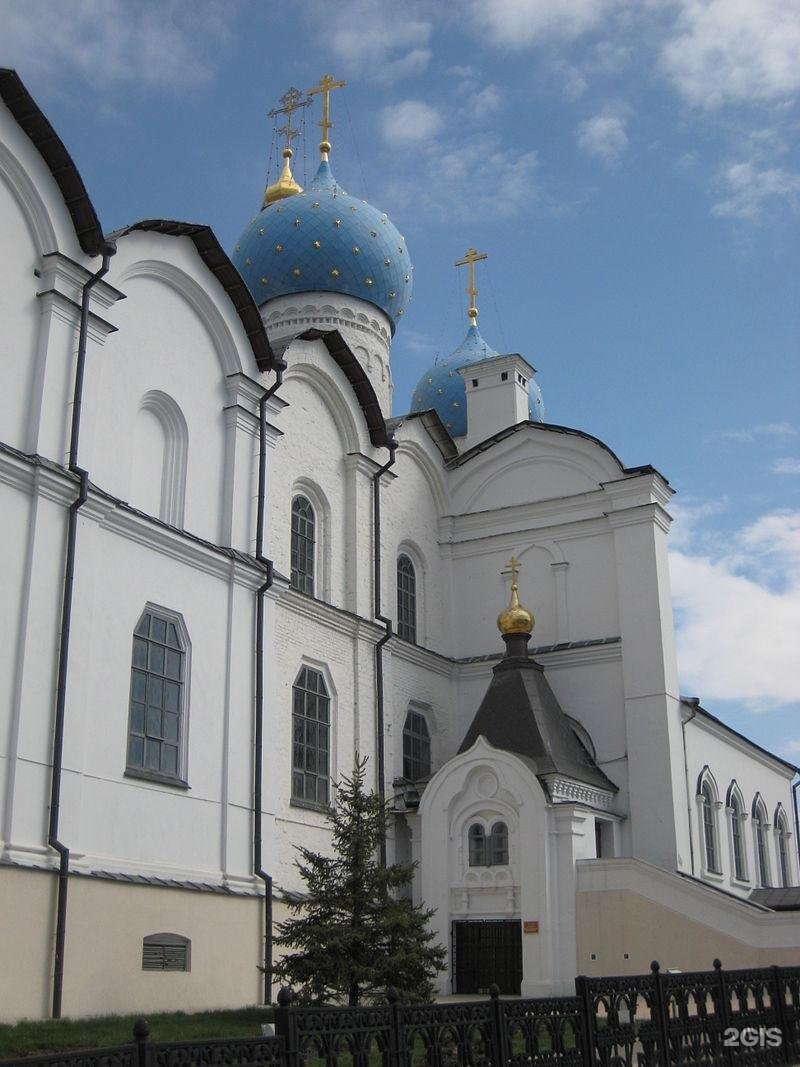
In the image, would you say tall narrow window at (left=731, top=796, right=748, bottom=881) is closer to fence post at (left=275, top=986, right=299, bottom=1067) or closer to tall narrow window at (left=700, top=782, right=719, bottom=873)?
tall narrow window at (left=700, top=782, right=719, bottom=873)

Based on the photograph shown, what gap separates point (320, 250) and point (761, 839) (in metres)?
13.5

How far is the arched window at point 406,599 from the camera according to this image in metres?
19.7

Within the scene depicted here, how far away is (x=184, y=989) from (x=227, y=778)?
2.37 metres

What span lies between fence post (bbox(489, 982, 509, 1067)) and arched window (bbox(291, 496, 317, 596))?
10.3 meters

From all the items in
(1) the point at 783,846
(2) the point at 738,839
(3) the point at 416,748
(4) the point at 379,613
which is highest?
(4) the point at 379,613

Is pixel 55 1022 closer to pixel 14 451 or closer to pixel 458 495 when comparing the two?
pixel 14 451

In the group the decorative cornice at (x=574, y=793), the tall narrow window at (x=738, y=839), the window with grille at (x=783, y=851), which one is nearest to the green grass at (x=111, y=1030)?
the decorative cornice at (x=574, y=793)

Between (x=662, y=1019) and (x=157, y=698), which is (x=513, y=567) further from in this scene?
(x=662, y=1019)

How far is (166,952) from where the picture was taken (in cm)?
1261

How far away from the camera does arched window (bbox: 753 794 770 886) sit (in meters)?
22.9

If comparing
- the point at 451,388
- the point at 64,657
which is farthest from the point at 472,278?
the point at 64,657

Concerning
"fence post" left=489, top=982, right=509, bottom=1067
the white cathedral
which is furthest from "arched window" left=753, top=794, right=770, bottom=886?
"fence post" left=489, top=982, right=509, bottom=1067

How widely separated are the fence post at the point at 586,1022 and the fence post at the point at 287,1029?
225cm

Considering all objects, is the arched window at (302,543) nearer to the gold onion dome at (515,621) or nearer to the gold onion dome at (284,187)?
the gold onion dome at (515,621)
